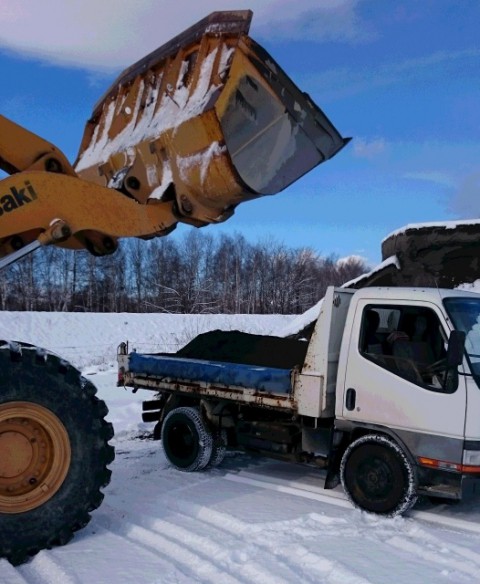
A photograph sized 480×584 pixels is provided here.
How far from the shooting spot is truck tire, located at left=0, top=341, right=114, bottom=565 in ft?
15.0

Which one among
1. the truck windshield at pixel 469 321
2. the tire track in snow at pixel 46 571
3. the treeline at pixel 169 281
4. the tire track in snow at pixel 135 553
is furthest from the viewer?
the treeline at pixel 169 281

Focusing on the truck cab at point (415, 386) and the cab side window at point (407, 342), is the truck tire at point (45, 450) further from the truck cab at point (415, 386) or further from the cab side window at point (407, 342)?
the cab side window at point (407, 342)

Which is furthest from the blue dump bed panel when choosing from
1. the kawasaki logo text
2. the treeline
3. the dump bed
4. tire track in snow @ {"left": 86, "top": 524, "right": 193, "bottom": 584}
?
the treeline

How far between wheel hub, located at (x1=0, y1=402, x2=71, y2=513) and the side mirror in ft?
10.6

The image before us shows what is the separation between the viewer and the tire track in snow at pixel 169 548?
438cm

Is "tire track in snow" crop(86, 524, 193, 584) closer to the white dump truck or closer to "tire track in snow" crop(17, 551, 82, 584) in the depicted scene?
"tire track in snow" crop(17, 551, 82, 584)

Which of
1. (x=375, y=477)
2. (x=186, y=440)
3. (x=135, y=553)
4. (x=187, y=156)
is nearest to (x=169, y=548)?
(x=135, y=553)

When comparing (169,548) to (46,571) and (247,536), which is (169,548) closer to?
(247,536)

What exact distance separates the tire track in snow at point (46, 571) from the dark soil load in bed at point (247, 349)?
12.3 ft

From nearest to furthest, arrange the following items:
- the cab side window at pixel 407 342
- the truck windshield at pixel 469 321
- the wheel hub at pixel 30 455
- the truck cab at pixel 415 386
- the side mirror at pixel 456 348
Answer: the wheel hub at pixel 30 455
the side mirror at pixel 456 348
the truck cab at pixel 415 386
the truck windshield at pixel 469 321
the cab side window at pixel 407 342

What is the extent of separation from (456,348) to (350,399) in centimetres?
124

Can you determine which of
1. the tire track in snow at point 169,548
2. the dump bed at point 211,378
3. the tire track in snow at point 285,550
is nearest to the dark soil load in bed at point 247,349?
the dump bed at point 211,378

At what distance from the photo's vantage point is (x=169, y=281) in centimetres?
6962

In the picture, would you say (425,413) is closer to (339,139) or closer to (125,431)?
(339,139)
